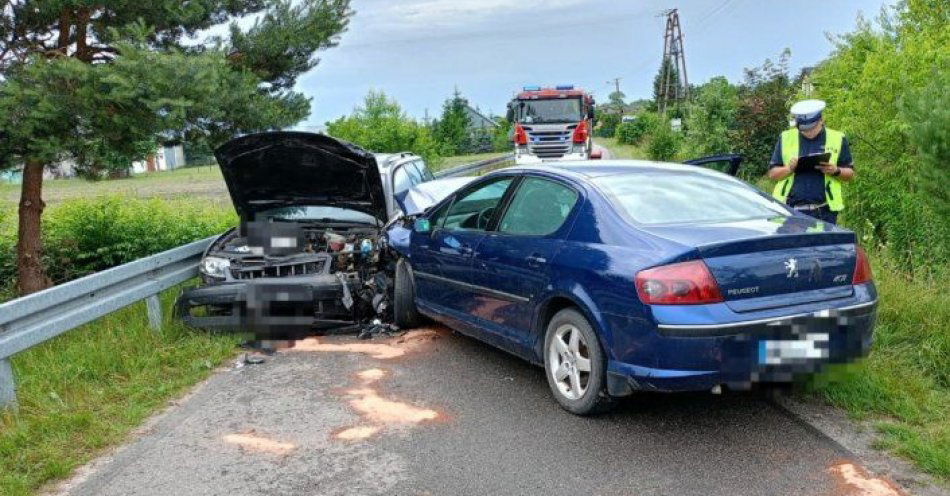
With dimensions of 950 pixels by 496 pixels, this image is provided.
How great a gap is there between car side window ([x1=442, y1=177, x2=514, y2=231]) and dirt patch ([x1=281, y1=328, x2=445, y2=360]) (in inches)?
43.2

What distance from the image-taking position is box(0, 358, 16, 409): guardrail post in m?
4.79

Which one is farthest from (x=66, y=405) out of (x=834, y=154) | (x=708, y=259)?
(x=834, y=154)

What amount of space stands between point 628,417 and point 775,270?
1.27 metres

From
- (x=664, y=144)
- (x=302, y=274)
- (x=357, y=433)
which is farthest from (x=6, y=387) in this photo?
(x=664, y=144)

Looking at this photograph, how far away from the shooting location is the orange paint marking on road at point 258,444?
14.2 feet

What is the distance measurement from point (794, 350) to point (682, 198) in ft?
4.34

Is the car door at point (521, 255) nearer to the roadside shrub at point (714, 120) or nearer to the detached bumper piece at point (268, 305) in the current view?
the detached bumper piece at point (268, 305)

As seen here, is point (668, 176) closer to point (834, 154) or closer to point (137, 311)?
point (834, 154)

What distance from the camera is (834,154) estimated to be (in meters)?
6.39

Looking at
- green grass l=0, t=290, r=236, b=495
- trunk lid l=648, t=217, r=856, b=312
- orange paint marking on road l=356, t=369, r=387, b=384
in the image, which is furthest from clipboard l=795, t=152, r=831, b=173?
green grass l=0, t=290, r=236, b=495

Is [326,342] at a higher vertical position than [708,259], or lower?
lower

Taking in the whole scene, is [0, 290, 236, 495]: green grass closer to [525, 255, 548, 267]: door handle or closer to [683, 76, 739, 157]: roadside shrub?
[525, 255, 548, 267]: door handle

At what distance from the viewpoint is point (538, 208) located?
519 cm

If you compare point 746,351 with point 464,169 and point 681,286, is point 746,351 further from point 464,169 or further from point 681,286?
point 464,169
